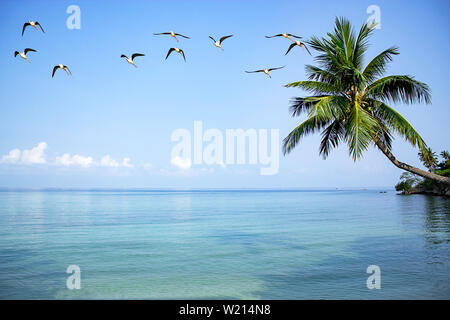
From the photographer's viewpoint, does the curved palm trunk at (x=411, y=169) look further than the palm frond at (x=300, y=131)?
No

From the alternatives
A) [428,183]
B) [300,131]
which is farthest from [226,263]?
[428,183]

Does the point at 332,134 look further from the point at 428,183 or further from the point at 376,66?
the point at 428,183

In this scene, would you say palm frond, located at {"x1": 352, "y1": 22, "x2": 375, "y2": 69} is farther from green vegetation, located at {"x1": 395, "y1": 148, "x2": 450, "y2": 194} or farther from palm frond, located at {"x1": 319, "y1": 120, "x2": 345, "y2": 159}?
green vegetation, located at {"x1": 395, "y1": 148, "x2": 450, "y2": 194}

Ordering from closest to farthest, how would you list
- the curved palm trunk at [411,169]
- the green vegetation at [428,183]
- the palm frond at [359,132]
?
1. the curved palm trunk at [411,169]
2. the palm frond at [359,132]
3. the green vegetation at [428,183]

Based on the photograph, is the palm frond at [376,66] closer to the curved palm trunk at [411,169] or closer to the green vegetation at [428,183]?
the curved palm trunk at [411,169]

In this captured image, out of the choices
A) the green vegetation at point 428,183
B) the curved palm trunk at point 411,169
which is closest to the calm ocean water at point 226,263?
the curved palm trunk at point 411,169

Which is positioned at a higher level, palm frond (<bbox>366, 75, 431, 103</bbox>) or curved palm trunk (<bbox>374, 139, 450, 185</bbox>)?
palm frond (<bbox>366, 75, 431, 103</bbox>)

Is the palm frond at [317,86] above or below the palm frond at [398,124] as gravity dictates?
above

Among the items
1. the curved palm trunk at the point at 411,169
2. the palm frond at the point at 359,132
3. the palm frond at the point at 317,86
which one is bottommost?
the curved palm trunk at the point at 411,169

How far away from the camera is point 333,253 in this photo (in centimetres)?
1273

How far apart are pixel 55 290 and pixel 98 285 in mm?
1015

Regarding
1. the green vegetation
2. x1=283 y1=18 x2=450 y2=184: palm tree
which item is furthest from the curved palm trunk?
the green vegetation
